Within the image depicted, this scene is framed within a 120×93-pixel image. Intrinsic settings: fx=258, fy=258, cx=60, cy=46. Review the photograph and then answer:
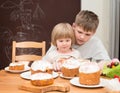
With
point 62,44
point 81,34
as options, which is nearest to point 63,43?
point 62,44

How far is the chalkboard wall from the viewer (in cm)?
345

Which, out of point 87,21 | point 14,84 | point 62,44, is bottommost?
point 14,84

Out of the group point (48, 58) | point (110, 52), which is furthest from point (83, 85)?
point (110, 52)

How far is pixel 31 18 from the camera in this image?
3529mm

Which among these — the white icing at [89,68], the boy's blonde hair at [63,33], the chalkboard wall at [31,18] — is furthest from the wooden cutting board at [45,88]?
the chalkboard wall at [31,18]

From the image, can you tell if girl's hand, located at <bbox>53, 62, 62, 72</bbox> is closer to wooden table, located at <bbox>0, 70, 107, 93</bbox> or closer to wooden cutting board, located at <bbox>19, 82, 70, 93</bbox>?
wooden table, located at <bbox>0, 70, 107, 93</bbox>

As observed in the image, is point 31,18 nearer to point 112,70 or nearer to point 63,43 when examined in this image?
point 63,43

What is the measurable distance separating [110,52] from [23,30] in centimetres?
122

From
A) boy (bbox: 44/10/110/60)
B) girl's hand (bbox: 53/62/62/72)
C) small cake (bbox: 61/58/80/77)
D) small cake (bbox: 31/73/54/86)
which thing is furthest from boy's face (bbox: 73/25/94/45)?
small cake (bbox: 31/73/54/86)

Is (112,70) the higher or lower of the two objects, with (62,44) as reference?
lower

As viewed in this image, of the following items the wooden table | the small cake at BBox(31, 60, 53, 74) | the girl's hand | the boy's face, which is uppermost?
the boy's face

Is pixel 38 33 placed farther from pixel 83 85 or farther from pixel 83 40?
pixel 83 85

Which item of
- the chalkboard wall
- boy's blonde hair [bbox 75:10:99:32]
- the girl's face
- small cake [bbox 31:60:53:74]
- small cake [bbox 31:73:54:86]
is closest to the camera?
small cake [bbox 31:73:54:86]

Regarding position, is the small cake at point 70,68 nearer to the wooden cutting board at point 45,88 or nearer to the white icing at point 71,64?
the white icing at point 71,64
